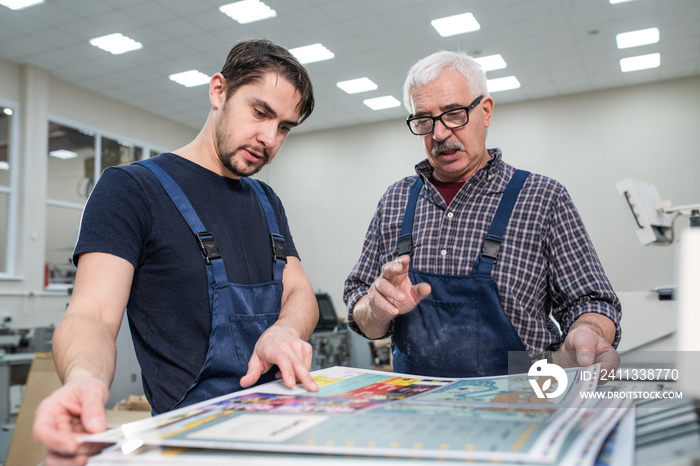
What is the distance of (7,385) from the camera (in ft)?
13.3

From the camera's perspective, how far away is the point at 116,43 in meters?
6.79

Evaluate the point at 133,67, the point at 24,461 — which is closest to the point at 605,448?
the point at 24,461

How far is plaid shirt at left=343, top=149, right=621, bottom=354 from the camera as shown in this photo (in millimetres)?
1220

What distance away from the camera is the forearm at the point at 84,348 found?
28.1 inches

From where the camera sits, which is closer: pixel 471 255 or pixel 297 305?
pixel 297 305

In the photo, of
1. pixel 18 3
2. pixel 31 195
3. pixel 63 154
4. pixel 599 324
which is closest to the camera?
pixel 599 324

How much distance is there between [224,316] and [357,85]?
7.51 m

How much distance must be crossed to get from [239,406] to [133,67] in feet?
25.2

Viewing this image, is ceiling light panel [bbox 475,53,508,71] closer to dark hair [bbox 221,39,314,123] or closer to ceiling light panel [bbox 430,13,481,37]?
ceiling light panel [bbox 430,13,481,37]

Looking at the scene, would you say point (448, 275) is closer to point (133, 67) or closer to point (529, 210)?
point (529, 210)

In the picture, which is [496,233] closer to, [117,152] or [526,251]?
[526,251]

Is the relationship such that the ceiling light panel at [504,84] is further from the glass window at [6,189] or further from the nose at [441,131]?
the nose at [441,131]

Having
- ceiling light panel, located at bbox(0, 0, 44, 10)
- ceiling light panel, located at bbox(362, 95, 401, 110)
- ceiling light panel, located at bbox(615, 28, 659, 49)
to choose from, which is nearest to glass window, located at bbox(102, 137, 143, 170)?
ceiling light panel, located at bbox(0, 0, 44, 10)

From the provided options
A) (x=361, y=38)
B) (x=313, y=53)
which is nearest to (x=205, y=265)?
(x=361, y=38)
